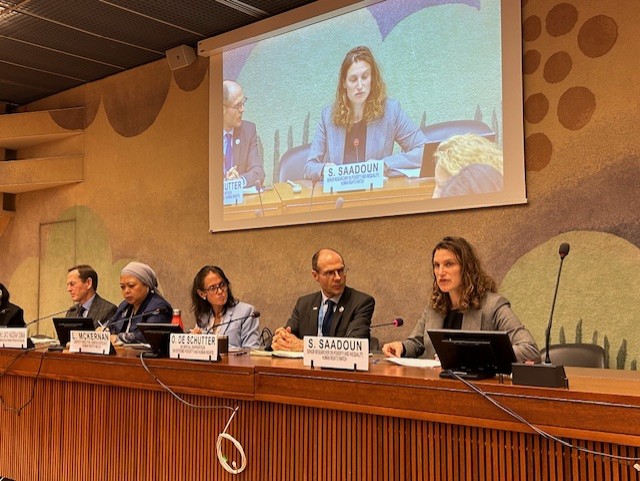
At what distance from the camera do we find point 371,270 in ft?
14.7

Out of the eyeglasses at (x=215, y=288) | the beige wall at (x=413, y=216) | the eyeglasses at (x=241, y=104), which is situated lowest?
the eyeglasses at (x=215, y=288)

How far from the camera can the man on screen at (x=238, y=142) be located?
5.12 metres

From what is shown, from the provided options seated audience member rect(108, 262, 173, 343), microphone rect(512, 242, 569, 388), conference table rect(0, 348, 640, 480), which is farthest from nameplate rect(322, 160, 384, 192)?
microphone rect(512, 242, 569, 388)

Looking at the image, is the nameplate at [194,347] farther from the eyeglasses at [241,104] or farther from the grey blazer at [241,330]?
the eyeglasses at [241,104]

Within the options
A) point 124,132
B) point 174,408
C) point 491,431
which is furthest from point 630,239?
point 124,132

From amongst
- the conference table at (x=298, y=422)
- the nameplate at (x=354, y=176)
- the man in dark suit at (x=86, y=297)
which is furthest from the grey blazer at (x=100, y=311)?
the nameplate at (x=354, y=176)

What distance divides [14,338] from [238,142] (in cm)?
241

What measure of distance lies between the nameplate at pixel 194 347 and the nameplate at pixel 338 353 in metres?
0.42

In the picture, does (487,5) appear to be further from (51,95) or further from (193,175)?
(51,95)

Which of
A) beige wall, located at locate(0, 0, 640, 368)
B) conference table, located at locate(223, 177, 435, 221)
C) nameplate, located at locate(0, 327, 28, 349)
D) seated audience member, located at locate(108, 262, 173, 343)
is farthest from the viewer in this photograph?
conference table, located at locate(223, 177, 435, 221)

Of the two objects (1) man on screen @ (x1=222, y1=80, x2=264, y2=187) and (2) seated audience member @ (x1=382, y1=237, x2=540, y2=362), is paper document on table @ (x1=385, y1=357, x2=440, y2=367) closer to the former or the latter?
(2) seated audience member @ (x1=382, y1=237, x2=540, y2=362)

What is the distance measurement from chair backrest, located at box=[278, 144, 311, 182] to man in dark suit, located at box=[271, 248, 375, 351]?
4.59 ft

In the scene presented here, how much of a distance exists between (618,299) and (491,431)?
2087 mm

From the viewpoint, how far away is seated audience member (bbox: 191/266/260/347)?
145 inches
